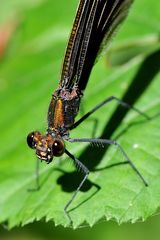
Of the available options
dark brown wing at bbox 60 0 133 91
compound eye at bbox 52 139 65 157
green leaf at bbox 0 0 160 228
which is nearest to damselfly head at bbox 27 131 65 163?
compound eye at bbox 52 139 65 157

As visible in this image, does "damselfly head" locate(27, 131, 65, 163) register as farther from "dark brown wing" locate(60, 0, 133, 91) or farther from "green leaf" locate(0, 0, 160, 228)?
"dark brown wing" locate(60, 0, 133, 91)

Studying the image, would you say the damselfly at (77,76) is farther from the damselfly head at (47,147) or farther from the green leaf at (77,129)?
the green leaf at (77,129)

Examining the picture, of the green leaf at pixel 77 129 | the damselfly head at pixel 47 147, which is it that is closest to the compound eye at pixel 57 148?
the damselfly head at pixel 47 147

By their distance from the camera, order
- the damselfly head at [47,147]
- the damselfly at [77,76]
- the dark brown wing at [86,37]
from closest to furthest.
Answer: the damselfly head at [47,147], the damselfly at [77,76], the dark brown wing at [86,37]

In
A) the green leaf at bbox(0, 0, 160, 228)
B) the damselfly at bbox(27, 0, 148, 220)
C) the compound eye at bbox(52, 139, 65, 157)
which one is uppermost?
the damselfly at bbox(27, 0, 148, 220)

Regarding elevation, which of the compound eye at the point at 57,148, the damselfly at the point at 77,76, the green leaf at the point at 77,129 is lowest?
the green leaf at the point at 77,129

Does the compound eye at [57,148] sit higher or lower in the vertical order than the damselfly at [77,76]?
lower

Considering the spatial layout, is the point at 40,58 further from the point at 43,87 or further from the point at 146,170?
the point at 146,170

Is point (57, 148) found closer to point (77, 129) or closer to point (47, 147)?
point (47, 147)
